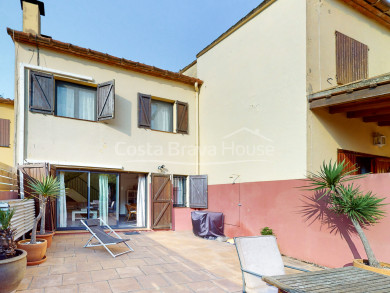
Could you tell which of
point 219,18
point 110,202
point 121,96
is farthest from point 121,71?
point 219,18

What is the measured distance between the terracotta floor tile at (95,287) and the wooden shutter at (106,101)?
485 cm

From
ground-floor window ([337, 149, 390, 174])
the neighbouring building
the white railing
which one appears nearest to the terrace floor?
the white railing

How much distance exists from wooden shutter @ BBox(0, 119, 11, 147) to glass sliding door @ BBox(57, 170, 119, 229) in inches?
127

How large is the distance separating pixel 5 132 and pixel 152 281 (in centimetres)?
876

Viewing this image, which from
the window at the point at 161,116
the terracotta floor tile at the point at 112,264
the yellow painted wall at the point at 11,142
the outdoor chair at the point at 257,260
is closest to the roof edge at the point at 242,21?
the window at the point at 161,116

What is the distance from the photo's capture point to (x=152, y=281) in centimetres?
419

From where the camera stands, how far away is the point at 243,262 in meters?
3.11

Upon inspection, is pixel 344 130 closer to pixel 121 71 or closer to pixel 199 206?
pixel 199 206

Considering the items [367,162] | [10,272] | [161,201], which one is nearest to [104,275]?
[10,272]

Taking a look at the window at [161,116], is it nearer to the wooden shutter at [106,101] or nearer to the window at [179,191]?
the wooden shutter at [106,101]

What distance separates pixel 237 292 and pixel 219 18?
2679 centimetres

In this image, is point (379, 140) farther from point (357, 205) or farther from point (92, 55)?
point (92, 55)

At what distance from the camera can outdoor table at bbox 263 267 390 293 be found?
2135 millimetres

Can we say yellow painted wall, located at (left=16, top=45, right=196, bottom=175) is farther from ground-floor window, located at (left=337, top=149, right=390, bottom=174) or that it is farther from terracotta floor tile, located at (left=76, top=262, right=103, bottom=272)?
ground-floor window, located at (left=337, top=149, right=390, bottom=174)
